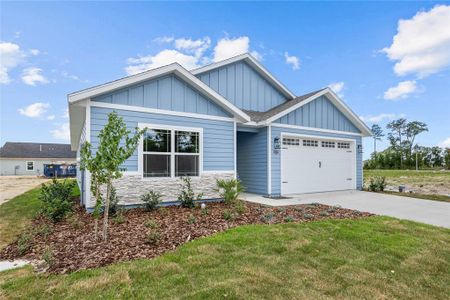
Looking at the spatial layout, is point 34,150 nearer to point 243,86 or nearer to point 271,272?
point 243,86

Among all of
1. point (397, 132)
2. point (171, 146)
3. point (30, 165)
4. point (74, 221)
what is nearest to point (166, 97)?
point (171, 146)

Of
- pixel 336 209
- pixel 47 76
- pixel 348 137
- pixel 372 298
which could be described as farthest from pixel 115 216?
pixel 47 76

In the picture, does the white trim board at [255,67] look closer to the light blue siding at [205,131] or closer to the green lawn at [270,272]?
the light blue siding at [205,131]

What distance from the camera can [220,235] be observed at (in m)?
4.98

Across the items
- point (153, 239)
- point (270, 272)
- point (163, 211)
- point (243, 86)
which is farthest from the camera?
point (243, 86)

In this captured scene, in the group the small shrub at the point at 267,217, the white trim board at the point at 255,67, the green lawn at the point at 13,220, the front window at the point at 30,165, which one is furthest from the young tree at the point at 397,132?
the front window at the point at 30,165

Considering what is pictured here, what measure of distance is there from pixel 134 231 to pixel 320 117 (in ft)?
31.6

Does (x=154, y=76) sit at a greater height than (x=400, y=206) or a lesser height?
greater

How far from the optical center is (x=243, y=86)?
12555 mm

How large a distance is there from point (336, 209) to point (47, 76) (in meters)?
16.7

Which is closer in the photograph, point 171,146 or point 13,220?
point 13,220

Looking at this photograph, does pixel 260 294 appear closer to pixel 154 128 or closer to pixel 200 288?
pixel 200 288

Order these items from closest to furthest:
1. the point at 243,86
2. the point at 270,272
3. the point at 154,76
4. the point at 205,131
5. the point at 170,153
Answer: the point at 270,272 < the point at 154,76 < the point at 170,153 < the point at 205,131 < the point at 243,86

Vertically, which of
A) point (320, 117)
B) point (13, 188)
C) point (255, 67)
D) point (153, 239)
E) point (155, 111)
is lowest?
point (13, 188)
